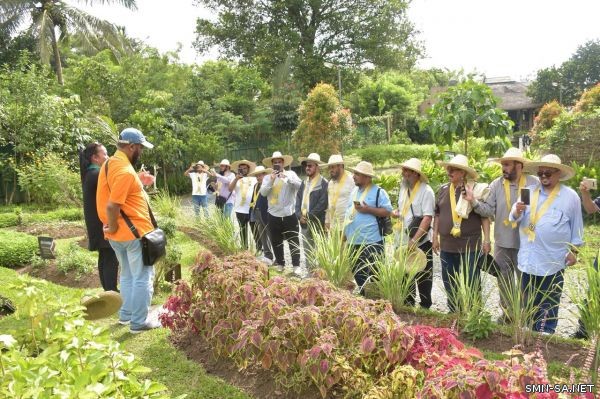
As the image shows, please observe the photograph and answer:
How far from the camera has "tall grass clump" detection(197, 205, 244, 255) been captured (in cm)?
824

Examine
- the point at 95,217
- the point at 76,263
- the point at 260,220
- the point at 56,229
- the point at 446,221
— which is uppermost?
the point at 95,217

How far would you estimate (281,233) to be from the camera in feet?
26.1

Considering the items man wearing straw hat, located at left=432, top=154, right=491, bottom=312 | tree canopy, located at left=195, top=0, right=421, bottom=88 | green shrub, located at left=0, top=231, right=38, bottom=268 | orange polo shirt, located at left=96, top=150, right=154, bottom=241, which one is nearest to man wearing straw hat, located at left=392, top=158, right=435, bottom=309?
man wearing straw hat, located at left=432, top=154, right=491, bottom=312

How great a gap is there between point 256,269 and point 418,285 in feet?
6.35

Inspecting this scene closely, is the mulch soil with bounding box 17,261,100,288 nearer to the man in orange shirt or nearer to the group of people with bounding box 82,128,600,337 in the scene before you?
the group of people with bounding box 82,128,600,337

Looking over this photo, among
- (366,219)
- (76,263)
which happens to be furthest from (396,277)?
(76,263)

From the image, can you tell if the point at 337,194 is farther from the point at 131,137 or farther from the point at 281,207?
the point at 131,137

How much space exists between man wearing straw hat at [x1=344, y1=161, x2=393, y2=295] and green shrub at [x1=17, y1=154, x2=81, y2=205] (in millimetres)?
11167

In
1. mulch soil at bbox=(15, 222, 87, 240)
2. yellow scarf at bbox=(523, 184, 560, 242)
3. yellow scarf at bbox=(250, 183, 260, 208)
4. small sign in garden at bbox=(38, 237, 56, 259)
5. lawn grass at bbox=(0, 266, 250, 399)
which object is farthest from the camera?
mulch soil at bbox=(15, 222, 87, 240)

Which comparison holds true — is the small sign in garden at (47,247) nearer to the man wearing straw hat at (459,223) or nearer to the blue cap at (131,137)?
the blue cap at (131,137)

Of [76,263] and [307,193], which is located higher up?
[307,193]

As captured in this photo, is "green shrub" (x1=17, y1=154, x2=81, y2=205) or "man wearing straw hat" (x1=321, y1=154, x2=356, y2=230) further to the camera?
"green shrub" (x1=17, y1=154, x2=81, y2=205)

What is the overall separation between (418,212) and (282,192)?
2628mm

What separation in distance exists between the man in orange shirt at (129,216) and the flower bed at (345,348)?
3.37ft
